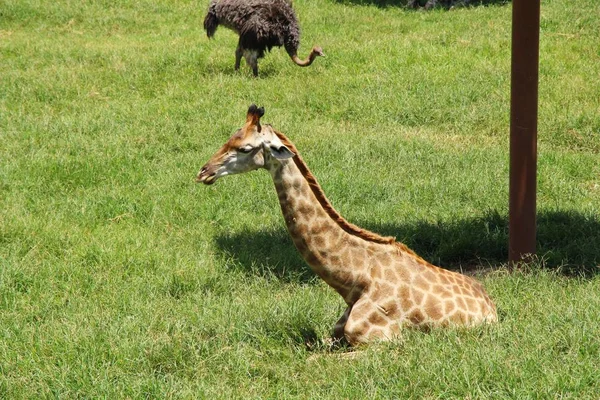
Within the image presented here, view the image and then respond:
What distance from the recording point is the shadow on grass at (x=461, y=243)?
24.8ft

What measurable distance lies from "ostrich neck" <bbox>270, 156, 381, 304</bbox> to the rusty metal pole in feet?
7.11

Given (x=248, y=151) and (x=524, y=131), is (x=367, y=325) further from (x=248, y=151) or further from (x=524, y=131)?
(x=524, y=131)

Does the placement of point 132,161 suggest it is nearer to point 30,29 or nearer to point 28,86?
point 28,86

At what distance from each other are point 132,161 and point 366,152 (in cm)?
275

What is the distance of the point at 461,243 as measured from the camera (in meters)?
8.03

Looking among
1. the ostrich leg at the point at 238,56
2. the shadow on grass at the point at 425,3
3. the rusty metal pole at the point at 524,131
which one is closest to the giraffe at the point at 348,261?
the rusty metal pole at the point at 524,131

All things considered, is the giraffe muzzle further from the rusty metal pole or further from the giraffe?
the rusty metal pole

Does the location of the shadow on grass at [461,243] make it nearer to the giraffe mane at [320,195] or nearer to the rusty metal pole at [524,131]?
the rusty metal pole at [524,131]

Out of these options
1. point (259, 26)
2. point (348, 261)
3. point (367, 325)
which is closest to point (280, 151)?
point (348, 261)

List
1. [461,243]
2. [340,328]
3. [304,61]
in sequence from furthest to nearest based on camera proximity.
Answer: [304,61]
[461,243]
[340,328]

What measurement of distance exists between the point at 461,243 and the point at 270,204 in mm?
2059

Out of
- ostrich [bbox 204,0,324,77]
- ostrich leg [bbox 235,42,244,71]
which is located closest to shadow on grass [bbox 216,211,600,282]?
ostrich [bbox 204,0,324,77]

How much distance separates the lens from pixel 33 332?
19.9 feet

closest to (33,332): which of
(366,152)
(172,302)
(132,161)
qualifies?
(172,302)
